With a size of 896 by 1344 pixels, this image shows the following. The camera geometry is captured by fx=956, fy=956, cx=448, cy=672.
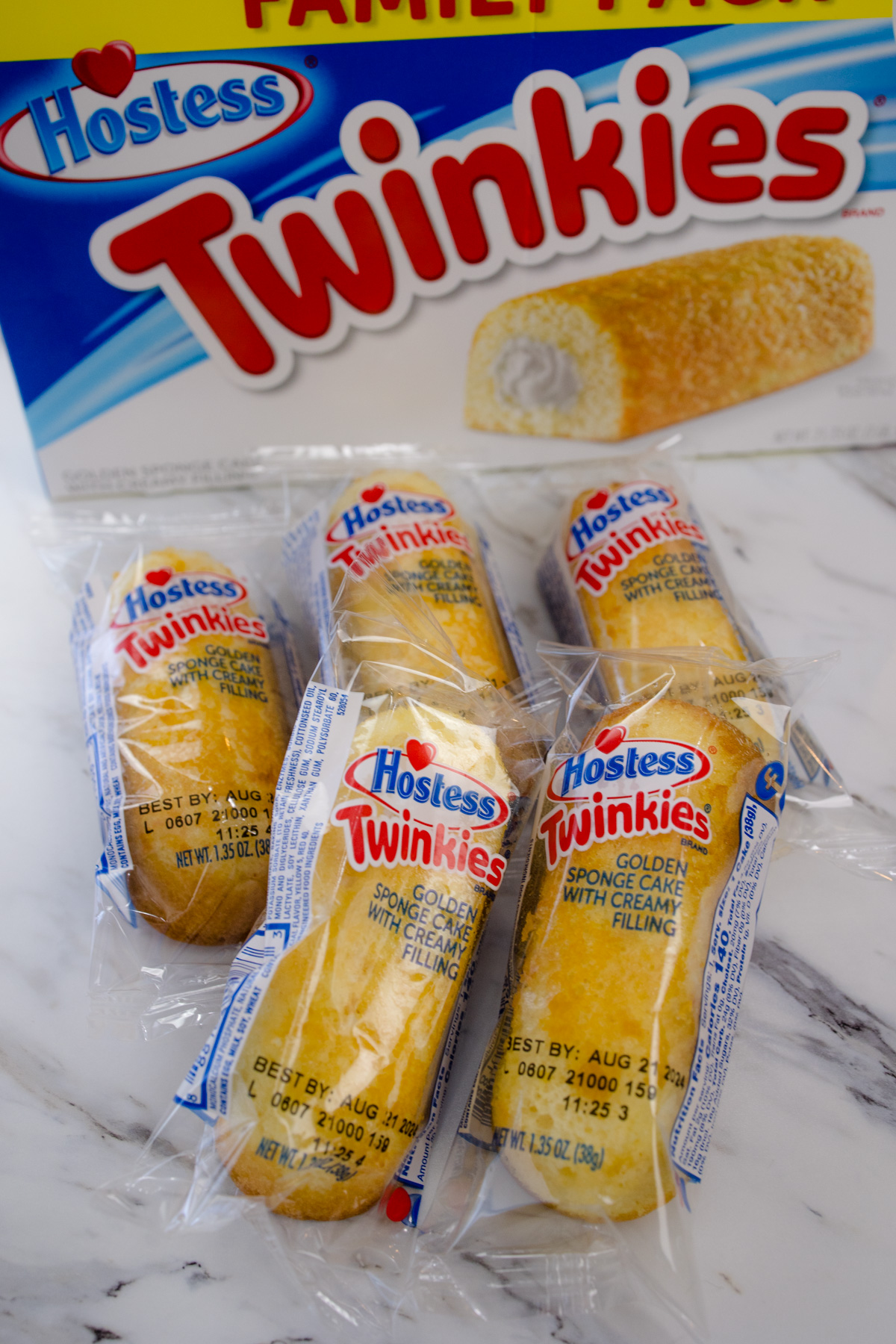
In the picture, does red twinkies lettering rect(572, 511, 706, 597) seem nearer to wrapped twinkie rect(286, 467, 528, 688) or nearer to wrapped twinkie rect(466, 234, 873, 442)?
wrapped twinkie rect(286, 467, 528, 688)

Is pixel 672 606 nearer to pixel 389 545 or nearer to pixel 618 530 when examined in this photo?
pixel 618 530

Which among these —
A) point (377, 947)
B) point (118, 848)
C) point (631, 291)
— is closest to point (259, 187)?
point (631, 291)

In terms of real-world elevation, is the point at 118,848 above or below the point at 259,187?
below

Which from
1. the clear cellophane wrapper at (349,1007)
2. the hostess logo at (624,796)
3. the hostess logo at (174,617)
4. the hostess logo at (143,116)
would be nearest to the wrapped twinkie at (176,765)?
the hostess logo at (174,617)

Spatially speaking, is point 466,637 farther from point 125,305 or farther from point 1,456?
point 1,456

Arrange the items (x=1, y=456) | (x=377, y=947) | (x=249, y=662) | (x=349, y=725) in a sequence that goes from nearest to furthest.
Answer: (x=377, y=947)
(x=349, y=725)
(x=249, y=662)
(x=1, y=456)
